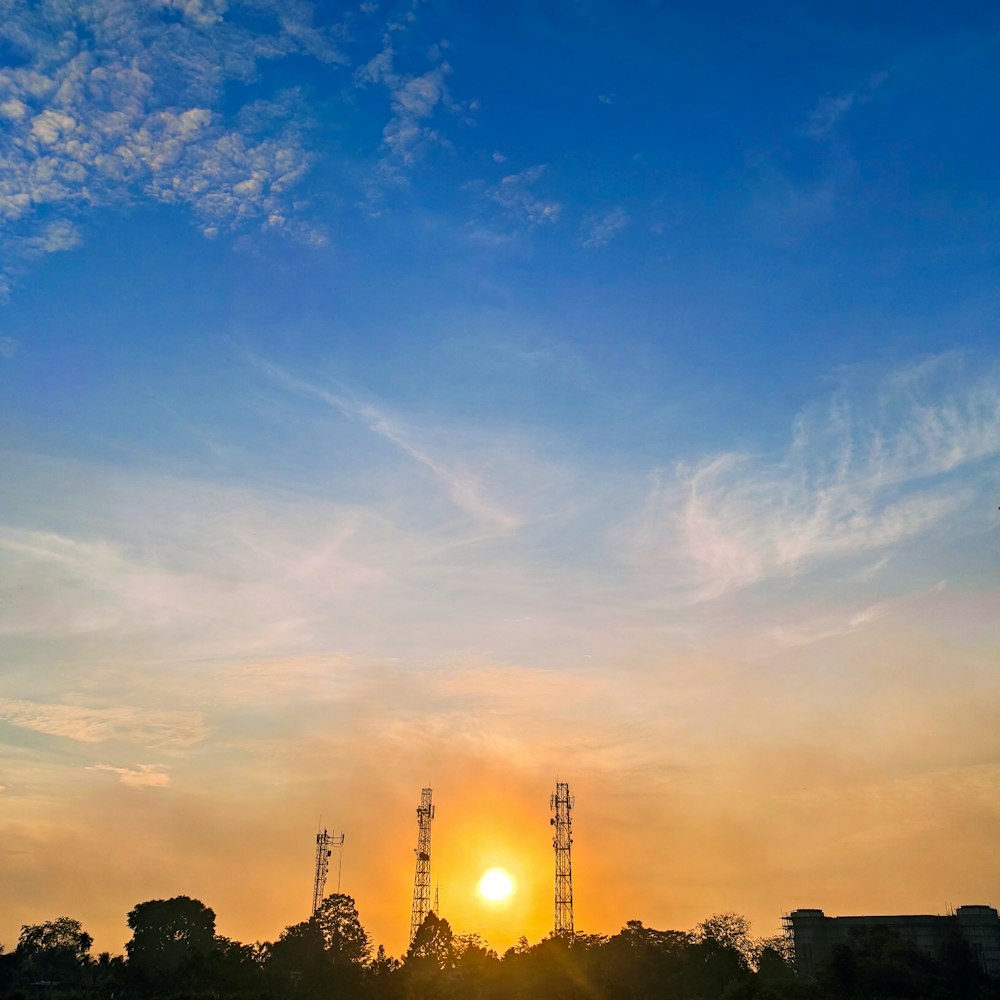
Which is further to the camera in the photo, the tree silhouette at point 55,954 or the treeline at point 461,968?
the tree silhouette at point 55,954

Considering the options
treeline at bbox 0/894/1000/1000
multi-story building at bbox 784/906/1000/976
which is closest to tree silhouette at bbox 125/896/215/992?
treeline at bbox 0/894/1000/1000

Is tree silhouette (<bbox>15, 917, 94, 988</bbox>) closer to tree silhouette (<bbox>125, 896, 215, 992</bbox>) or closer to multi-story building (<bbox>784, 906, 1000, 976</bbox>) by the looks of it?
tree silhouette (<bbox>125, 896, 215, 992</bbox>)

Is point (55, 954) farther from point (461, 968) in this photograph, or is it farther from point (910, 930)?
point (910, 930)

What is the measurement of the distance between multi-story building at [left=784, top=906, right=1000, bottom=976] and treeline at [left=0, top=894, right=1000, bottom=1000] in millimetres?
4415

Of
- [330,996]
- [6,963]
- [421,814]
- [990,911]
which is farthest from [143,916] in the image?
[990,911]

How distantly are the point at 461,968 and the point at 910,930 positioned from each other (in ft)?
223

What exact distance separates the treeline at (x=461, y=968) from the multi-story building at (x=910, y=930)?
14.5 ft

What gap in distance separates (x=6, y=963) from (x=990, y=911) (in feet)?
461

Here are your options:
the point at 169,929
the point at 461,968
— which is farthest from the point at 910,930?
the point at 169,929

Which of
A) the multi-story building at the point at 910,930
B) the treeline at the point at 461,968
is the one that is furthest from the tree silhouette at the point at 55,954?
the multi-story building at the point at 910,930

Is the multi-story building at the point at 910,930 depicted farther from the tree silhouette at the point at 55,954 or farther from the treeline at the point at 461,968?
the tree silhouette at the point at 55,954

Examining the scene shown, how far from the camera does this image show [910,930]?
141500mm

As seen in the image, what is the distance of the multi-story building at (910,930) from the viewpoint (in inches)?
5300

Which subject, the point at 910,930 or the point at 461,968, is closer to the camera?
the point at 461,968
